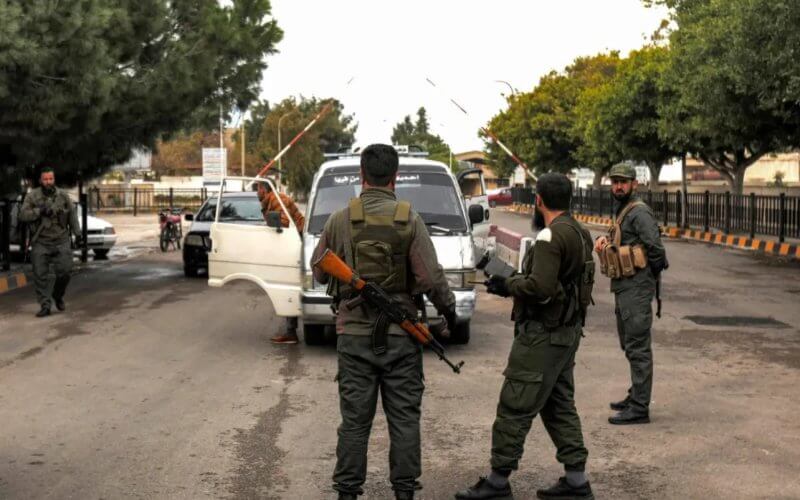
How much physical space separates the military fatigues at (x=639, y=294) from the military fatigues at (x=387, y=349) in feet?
8.70

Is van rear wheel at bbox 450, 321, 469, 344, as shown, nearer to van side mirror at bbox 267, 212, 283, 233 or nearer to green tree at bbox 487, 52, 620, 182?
van side mirror at bbox 267, 212, 283, 233

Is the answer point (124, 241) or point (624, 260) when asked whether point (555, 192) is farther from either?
point (124, 241)

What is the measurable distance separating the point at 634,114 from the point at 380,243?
3819 cm

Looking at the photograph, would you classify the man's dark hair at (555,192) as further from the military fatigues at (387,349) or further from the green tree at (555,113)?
the green tree at (555,113)

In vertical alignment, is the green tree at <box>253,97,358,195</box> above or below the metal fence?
above

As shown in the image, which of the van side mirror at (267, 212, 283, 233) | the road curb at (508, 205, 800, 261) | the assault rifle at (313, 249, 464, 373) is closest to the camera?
the assault rifle at (313, 249, 464, 373)

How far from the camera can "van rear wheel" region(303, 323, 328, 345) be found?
11938 mm

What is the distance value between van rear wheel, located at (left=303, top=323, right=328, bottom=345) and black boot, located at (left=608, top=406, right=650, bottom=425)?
443 cm

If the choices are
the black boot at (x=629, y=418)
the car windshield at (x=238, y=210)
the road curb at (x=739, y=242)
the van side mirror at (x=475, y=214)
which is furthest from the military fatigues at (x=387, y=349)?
the road curb at (x=739, y=242)

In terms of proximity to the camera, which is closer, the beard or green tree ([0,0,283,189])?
the beard

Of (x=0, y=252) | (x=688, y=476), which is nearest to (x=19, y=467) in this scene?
(x=688, y=476)

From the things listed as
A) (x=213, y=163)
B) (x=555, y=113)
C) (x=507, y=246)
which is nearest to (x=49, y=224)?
(x=507, y=246)

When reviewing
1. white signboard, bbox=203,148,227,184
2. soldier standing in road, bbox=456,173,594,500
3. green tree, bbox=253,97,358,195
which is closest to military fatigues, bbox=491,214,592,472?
soldier standing in road, bbox=456,173,594,500

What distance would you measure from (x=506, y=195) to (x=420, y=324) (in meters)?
68.1
